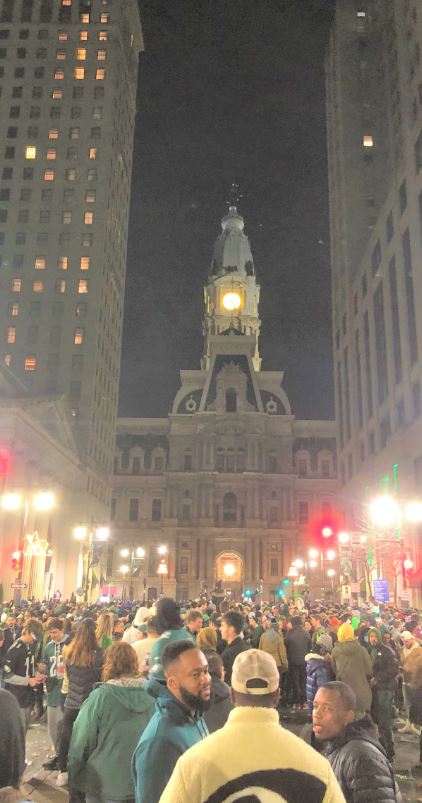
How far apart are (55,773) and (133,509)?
8341 cm

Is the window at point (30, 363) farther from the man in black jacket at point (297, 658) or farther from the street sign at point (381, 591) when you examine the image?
the man in black jacket at point (297, 658)

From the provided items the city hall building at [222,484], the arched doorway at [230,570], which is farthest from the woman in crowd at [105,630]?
the arched doorway at [230,570]

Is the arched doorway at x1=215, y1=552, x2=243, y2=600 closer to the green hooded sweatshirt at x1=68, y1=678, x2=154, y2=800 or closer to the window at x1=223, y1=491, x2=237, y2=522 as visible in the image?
the window at x1=223, y1=491, x2=237, y2=522

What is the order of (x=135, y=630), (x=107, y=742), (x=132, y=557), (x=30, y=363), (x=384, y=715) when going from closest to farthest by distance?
(x=107, y=742) < (x=384, y=715) < (x=135, y=630) < (x=132, y=557) < (x=30, y=363)

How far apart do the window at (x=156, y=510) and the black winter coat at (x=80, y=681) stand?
8405cm

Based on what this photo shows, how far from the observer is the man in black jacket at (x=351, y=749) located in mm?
4414

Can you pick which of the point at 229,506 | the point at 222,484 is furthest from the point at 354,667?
the point at 229,506

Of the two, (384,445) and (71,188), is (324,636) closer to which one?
(384,445)

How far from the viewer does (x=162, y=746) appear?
4.11 metres

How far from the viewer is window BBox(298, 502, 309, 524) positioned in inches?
3553

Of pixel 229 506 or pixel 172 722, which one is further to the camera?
pixel 229 506

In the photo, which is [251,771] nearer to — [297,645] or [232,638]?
[232,638]

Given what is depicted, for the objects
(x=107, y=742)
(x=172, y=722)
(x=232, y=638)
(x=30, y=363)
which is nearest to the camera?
(x=172, y=722)

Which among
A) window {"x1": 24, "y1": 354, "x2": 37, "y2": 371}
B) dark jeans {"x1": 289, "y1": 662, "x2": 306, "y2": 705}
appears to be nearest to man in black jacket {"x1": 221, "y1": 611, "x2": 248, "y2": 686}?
dark jeans {"x1": 289, "y1": 662, "x2": 306, "y2": 705}
